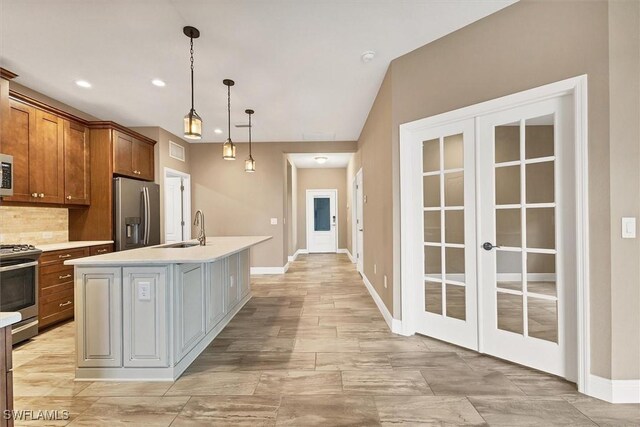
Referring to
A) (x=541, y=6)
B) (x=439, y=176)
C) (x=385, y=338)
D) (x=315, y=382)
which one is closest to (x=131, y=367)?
(x=315, y=382)

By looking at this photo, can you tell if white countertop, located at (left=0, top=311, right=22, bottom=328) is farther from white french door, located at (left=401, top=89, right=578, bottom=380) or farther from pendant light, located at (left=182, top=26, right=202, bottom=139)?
white french door, located at (left=401, top=89, right=578, bottom=380)

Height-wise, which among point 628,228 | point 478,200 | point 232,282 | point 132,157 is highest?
point 132,157

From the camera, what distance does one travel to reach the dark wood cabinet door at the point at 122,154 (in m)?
4.21

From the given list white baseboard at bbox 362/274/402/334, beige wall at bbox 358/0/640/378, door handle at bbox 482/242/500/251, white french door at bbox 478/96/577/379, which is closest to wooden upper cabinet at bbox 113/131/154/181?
white baseboard at bbox 362/274/402/334

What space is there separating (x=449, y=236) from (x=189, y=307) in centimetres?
241

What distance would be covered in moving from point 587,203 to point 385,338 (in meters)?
1.97

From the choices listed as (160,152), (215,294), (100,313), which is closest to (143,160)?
(160,152)

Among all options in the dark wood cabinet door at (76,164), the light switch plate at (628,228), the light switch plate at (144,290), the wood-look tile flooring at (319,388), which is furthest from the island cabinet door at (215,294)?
the light switch plate at (628,228)

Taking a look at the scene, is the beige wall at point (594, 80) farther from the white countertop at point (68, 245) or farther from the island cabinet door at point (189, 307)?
the white countertop at point (68, 245)

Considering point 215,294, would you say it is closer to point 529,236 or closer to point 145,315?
point 145,315

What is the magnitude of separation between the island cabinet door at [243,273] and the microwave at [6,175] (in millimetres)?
2428

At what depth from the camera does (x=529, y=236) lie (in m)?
2.26

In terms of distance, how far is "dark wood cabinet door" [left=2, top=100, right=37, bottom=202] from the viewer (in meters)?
3.04

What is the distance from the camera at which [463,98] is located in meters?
2.55
